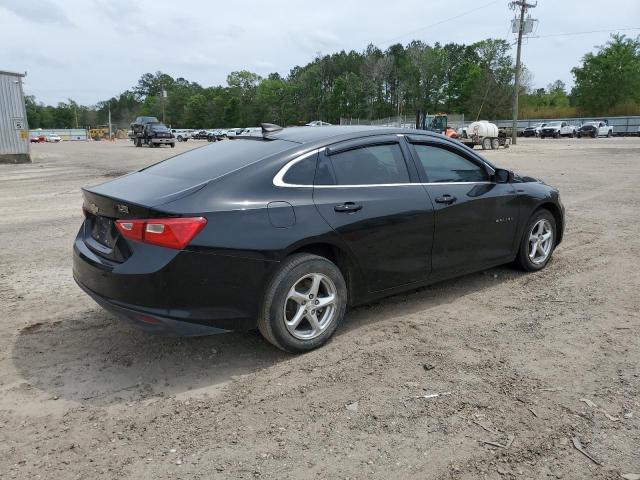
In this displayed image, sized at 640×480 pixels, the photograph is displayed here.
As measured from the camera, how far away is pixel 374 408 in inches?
123

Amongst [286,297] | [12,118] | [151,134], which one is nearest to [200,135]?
[151,134]

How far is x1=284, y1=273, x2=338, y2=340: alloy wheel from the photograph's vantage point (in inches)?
148

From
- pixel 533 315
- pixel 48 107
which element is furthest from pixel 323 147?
pixel 48 107

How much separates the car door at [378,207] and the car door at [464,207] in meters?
0.15

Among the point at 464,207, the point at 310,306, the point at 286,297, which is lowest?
the point at 310,306

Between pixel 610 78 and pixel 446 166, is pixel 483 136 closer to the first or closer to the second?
pixel 446 166

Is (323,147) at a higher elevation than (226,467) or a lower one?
higher

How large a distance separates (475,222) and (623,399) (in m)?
2.05

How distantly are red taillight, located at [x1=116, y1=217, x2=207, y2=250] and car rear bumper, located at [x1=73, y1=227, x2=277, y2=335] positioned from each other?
47 millimetres

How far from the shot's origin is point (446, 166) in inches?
190

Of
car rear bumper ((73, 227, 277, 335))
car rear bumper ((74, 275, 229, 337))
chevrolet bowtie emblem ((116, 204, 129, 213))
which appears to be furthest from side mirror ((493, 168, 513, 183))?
chevrolet bowtie emblem ((116, 204, 129, 213))

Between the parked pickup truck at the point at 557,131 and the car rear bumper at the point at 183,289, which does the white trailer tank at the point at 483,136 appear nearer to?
the parked pickup truck at the point at 557,131

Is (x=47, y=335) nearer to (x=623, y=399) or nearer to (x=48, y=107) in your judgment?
(x=623, y=399)

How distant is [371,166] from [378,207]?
39 cm
